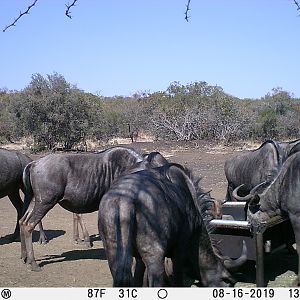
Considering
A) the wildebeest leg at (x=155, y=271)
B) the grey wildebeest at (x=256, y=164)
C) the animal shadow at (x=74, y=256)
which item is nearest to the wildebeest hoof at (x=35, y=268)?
the animal shadow at (x=74, y=256)

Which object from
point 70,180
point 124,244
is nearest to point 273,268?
point 70,180

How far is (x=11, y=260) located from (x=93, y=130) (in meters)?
20.9

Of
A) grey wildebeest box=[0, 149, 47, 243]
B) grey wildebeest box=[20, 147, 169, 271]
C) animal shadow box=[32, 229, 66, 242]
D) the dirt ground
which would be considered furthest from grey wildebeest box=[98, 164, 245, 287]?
animal shadow box=[32, 229, 66, 242]

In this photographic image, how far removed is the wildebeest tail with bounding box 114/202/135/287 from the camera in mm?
4570

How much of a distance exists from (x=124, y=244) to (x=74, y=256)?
443 cm

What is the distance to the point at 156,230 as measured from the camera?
4742 millimetres

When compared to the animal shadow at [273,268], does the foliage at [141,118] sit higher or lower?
higher

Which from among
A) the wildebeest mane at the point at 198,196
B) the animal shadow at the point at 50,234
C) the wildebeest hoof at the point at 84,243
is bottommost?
the animal shadow at the point at 50,234

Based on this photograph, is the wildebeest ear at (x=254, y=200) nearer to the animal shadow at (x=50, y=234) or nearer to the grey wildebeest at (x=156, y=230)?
the grey wildebeest at (x=156, y=230)

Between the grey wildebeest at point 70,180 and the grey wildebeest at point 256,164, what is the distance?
2.54 m

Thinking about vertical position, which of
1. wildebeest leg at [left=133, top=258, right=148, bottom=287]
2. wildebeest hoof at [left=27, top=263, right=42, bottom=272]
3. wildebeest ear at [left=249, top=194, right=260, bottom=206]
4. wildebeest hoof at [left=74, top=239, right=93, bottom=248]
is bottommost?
wildebeest hoof at [left=74, top=239, right=93, bottom=248]

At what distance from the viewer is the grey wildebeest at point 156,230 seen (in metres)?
4.61

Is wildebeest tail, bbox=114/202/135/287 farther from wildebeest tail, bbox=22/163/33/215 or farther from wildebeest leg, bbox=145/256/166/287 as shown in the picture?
wildebeest tail, bbox=22/163/33/215

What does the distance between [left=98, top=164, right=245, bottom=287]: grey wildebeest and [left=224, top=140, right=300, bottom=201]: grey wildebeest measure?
350 centimetres
